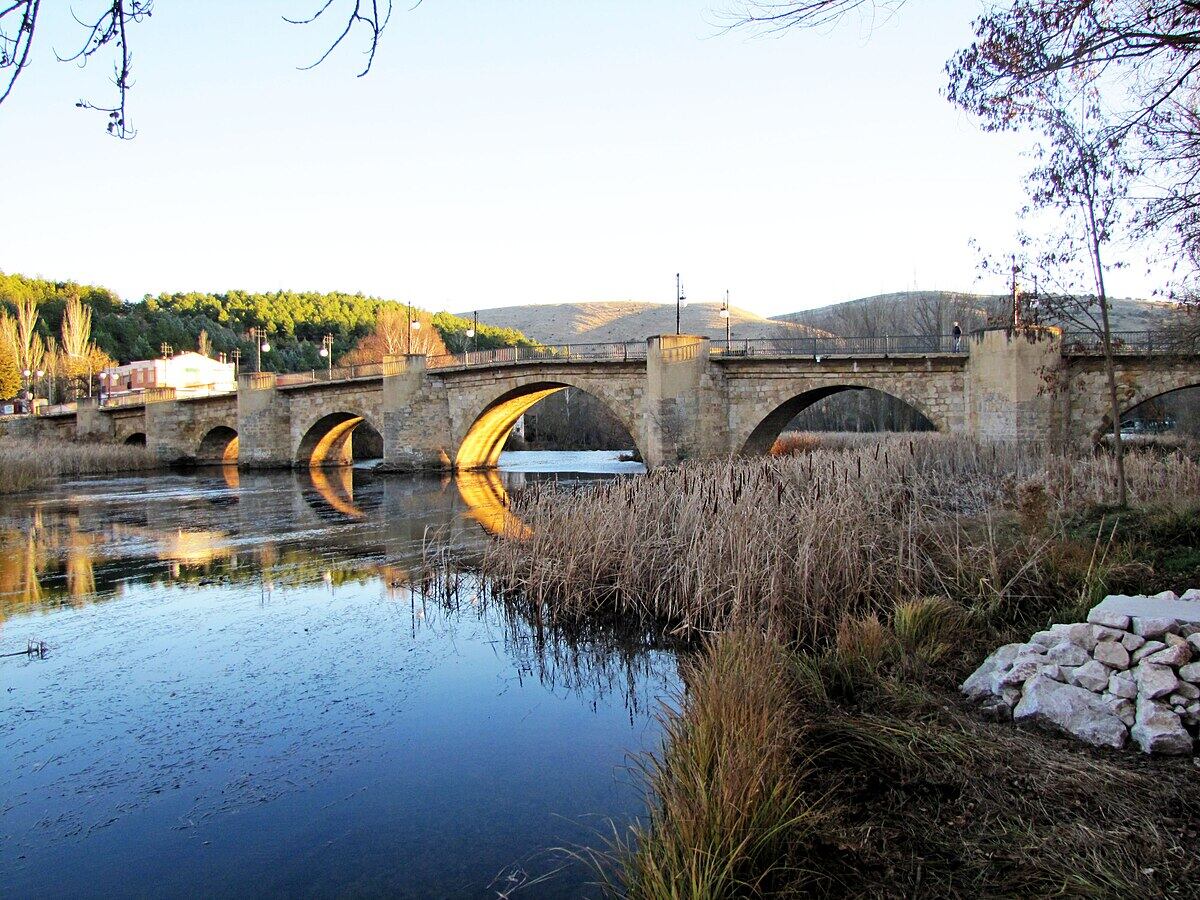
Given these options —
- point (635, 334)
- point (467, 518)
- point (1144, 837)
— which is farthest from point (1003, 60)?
point (635, 334)

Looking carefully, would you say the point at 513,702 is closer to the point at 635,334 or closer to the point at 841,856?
the point at 841,856

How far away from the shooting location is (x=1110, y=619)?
16.5 ft

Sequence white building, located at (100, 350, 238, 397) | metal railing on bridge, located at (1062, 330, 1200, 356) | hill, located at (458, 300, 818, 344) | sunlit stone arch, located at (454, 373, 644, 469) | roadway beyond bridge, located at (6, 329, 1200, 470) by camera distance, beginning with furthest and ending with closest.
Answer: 1. hill, located at (458, 300, 818, 344)
2. white building, located at (100, 350, 238, 397)
3. sunlit stone arch, located at (454, 373, 644, 469)
4. roadway beyond bridge, located at (6, 329, 1200, 470)
5. metal railing on bridge, located at (1062, 330, 1200, 356)

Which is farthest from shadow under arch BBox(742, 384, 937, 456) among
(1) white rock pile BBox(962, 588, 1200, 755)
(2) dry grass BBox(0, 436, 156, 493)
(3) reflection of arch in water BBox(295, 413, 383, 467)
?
(2) dry grass BBox(0, 436, 156, 493)

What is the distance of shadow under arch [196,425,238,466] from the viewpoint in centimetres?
4700

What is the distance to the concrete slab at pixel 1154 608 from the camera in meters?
4.92

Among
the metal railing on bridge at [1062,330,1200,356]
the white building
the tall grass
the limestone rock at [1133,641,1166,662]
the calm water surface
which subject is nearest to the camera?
the tall grass

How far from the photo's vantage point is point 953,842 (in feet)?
12.1

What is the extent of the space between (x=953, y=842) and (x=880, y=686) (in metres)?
1.89

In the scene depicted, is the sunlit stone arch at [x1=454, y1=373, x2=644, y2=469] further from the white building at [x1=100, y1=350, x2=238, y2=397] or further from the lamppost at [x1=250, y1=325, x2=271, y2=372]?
the white building at [x1=100, y1=350, x2=238, y2=397]

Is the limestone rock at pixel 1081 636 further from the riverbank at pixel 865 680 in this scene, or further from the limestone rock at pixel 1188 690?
the riverbank at pixel 865 680

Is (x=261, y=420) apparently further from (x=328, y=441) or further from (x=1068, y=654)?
(x=1068, y=654)

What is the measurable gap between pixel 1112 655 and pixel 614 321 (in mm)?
120292

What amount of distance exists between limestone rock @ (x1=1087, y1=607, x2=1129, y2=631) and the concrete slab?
→ 22 mm
